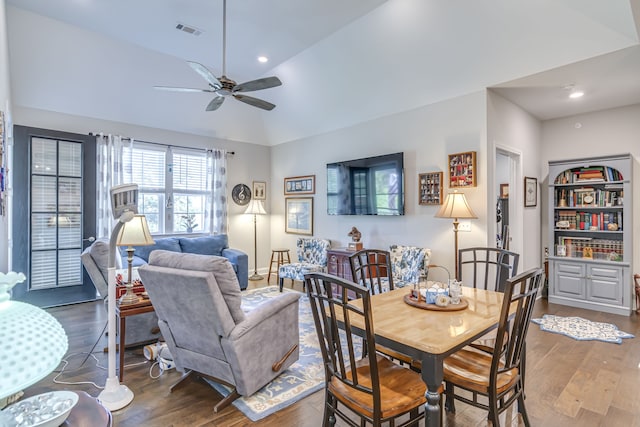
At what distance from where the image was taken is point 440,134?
4.39 m

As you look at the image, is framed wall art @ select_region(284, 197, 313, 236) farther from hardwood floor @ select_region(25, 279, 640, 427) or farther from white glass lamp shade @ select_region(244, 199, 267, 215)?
hardwood floor @ select_region(25, 279, 640, 427)

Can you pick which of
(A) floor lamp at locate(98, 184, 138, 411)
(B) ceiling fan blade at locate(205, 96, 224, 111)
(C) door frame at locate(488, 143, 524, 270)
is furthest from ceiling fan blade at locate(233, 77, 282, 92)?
(C) door frame at locate(488, 143, 524, 270)

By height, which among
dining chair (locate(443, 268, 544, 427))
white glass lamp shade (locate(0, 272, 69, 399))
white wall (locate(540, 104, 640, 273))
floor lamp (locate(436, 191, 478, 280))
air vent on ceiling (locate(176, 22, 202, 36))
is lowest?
dining chair (locate(443, 268, 544, 427))

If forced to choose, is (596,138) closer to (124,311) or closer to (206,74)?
(206,74)

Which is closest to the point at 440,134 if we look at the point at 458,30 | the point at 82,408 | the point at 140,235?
the point at 458,30

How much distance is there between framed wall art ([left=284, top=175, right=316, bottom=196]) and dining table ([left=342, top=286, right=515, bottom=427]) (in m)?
4.15

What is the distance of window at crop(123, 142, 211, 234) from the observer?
221 inches

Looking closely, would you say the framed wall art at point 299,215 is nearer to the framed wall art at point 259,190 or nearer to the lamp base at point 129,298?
the framed wall art at point 259,190

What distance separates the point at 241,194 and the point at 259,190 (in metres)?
0.43

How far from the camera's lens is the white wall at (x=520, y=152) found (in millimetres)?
4059

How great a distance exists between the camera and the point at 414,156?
4.67 m

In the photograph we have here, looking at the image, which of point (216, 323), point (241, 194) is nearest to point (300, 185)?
point (241, 194)

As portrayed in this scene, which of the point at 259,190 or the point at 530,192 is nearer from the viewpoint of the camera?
the point at 530,192

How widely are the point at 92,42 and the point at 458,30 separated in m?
4.39
